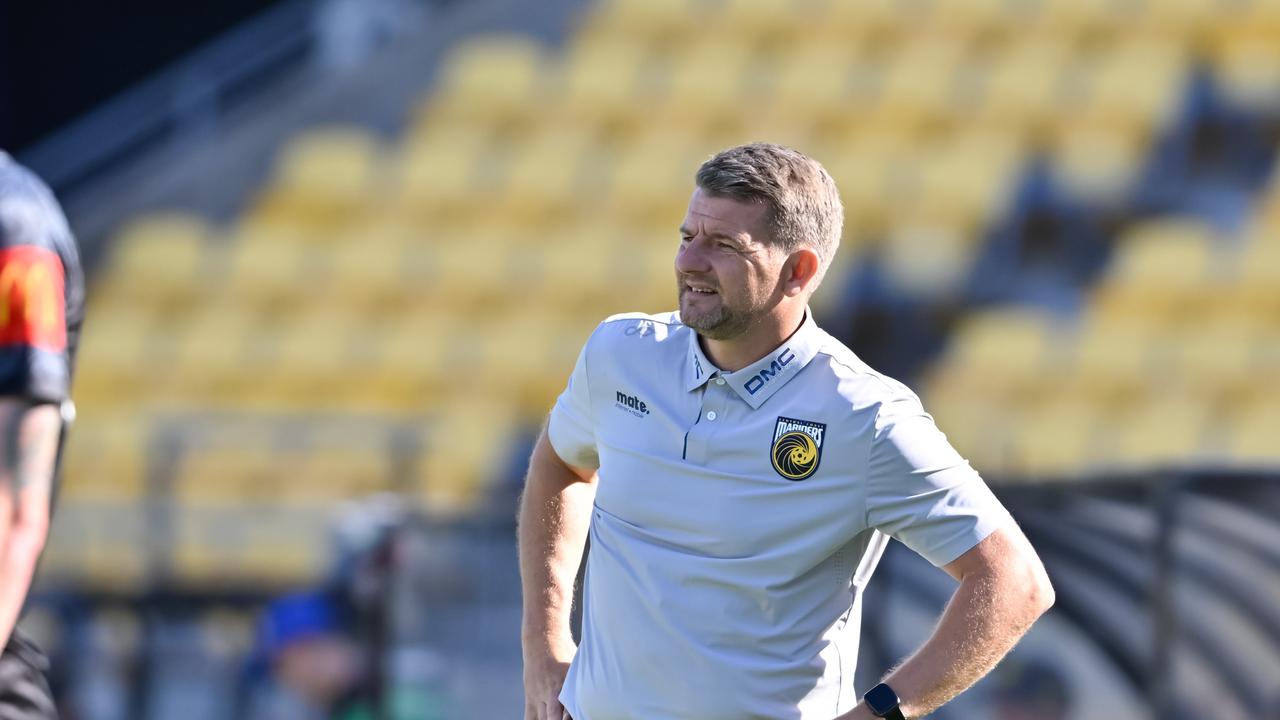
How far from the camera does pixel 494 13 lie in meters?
12.5

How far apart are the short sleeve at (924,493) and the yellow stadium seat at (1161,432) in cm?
637

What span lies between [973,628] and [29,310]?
52.6 inches

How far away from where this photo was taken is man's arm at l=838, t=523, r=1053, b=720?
2291 millimetres

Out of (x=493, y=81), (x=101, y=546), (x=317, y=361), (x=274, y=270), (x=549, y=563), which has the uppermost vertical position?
(x=549, y=563)

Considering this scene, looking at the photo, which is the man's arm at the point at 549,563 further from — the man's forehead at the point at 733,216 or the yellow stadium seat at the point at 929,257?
the yellow stadium seat at the point at 929,257

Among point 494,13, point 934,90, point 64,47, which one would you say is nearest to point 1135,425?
point 934,90

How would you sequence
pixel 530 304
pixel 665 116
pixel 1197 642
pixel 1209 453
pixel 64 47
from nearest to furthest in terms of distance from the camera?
pixel 1197 642 → pixel 1209 453 → pixel 530 304 → pixel 665 116 → pixel 64 47

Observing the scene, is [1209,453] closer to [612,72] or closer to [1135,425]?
[1135,425]

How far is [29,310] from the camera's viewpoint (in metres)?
2.45

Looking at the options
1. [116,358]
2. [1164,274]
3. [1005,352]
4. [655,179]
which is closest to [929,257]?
[1005,352]

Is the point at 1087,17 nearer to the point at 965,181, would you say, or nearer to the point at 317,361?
the point at 965,181

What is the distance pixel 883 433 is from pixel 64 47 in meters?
12.5

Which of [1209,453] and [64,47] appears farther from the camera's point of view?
[64,47]

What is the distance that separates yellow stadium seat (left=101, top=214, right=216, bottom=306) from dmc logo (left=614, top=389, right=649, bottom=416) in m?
9.12
